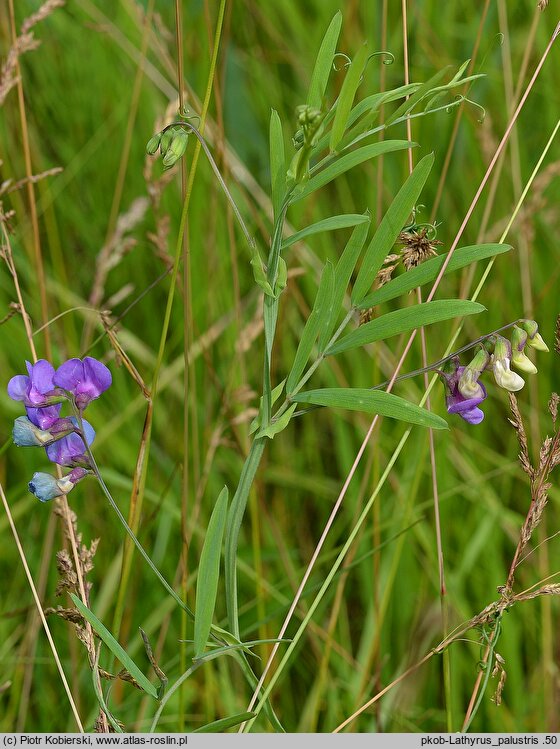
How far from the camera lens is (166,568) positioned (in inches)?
65.4

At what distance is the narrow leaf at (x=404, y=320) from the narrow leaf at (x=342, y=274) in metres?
0.02

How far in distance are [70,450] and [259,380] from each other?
35.7 inches

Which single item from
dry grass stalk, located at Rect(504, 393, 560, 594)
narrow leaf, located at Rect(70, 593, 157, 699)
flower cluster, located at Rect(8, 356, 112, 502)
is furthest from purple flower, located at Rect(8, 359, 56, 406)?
dry grass stalk, located at Rect(504, 393, 560, 594)

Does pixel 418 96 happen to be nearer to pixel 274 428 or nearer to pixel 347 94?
pixel 347 94

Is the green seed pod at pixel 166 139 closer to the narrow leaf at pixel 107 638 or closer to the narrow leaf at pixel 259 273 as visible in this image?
the narrow leaf at pixel 259 273

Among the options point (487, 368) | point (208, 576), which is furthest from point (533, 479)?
point (208, 576)

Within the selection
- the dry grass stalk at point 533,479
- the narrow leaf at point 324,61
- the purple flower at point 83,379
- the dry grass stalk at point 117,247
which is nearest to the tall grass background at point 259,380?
the dry grass stalk at point 117,247

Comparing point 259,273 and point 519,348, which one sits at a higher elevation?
point 259,273

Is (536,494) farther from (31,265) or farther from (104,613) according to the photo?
(31,265)

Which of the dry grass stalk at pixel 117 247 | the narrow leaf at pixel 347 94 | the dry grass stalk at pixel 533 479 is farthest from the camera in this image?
the dry grass stalk at pixel 117 247

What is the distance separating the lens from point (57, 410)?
0.86 metres

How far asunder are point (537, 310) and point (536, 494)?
36.4 inches

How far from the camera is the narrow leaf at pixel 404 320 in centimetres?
80
